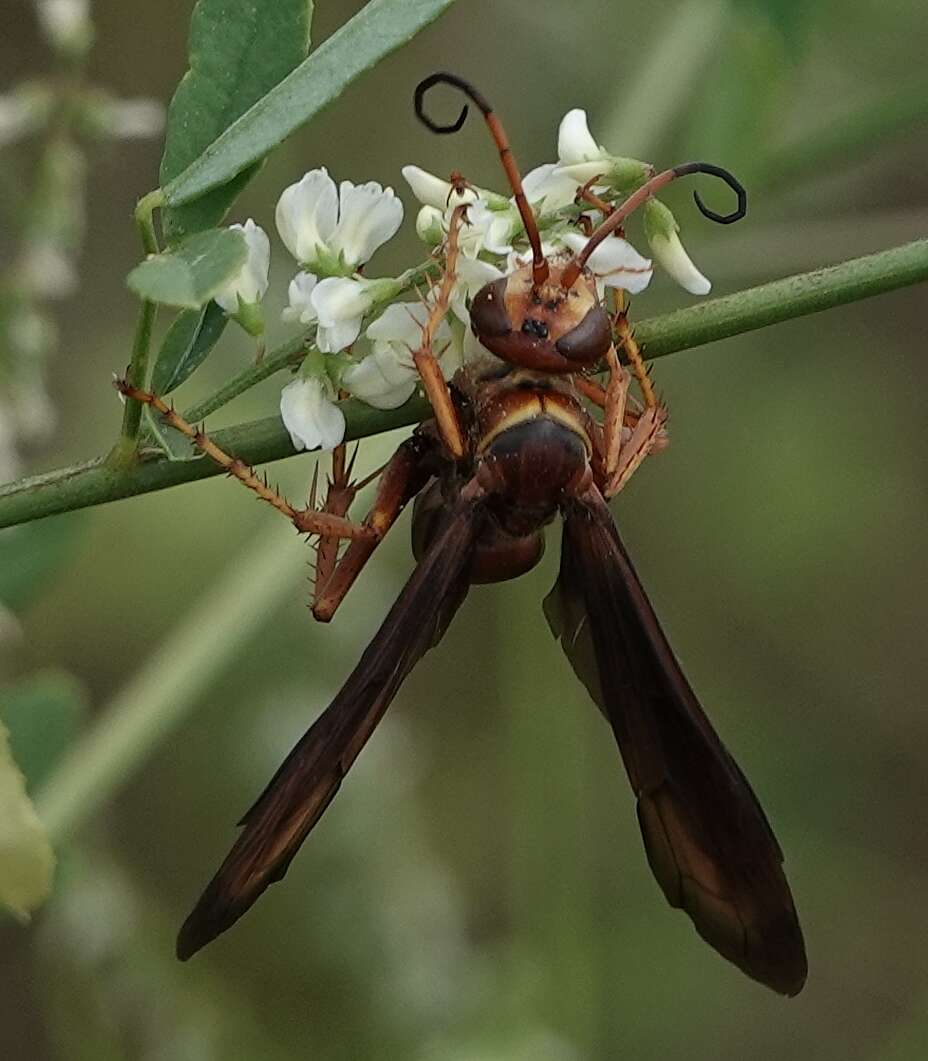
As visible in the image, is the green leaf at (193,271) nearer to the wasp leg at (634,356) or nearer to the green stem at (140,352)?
the green stem at (140,352)

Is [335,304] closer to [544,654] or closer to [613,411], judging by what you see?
[613,411]

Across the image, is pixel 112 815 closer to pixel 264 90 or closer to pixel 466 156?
pixel 466 156

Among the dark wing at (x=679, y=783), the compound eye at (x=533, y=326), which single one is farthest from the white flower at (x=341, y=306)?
the dark wing at (x=679, y=783)

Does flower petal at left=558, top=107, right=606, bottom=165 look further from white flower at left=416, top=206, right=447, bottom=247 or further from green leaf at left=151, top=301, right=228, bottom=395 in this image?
green leaf at left=151, top=301, right=228, bottom=395

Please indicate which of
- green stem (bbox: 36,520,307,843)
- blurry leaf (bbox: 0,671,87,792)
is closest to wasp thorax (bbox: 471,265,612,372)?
blurry leaf (bbox: 0,671,87,792)

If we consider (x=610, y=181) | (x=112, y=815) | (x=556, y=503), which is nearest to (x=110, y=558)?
(x=112, y=815)

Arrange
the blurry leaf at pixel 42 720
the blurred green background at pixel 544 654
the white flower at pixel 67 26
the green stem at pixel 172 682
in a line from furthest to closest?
1. the blurred green background at pixel 544 654
2. the green stem at pixel 172 682
3. the blurry leaf at pixel 42 720
4. the white flower at pixel 67 26
